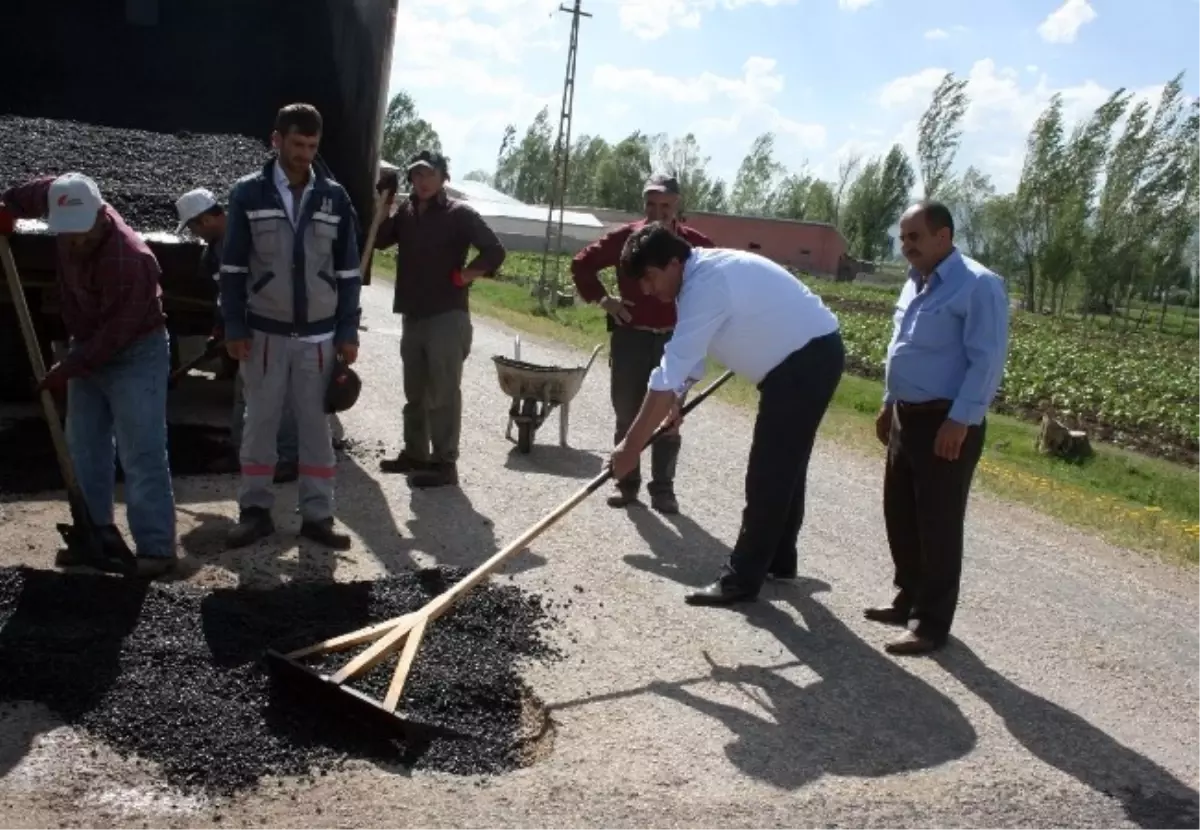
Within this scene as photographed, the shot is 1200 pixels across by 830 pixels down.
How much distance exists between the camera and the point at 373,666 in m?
4.09

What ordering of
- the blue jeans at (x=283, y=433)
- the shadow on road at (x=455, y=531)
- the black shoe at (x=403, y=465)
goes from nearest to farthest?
the shadow on road at (x=455, y=531) < the blue jeans at (x=283, y=433) < the black shoe at (x=403, y=465)

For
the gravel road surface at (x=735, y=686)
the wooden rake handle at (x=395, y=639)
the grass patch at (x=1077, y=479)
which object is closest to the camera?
the gravel road surface at (x=735, y=686)

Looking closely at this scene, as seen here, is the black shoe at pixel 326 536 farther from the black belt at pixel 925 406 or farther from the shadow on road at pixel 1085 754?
the shadow on road at pixel 1085 754

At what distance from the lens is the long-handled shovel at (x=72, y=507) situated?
189 inches

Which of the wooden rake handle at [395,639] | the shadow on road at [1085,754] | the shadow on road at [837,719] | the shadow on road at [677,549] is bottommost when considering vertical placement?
the shadow on road at [677,549]

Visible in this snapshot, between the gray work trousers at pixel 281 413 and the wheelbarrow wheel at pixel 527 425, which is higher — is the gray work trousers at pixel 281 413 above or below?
above

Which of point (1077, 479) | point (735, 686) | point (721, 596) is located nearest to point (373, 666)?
point (735, 686)

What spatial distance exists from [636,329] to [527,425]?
163cm

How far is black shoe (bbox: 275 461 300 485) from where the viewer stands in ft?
22.1

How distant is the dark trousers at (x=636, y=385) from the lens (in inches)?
268

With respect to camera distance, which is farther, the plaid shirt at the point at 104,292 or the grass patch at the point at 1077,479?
the grass patch at the point at 1077,479

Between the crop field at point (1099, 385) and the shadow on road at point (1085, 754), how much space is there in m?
9.75

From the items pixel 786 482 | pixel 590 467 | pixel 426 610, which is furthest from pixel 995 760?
pixel 590 467

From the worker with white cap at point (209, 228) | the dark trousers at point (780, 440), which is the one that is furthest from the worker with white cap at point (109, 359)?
the dark trousers at point (780, 440)
